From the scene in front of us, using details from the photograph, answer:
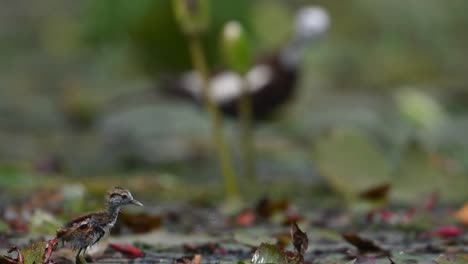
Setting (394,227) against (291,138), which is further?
(291,138)

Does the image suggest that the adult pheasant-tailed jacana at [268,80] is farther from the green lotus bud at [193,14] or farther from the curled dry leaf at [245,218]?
the curled dry leaf at [245,218]

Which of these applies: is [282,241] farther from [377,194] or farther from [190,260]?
[377,194]

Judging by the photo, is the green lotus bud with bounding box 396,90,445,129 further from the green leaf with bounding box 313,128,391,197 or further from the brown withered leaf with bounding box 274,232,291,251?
the brown withered leaf with bounding box 274,232,291,251

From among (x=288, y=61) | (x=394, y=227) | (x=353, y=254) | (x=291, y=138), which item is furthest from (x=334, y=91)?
(x=353, y=254)

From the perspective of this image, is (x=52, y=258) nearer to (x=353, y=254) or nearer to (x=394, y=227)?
(x=353, y=254)

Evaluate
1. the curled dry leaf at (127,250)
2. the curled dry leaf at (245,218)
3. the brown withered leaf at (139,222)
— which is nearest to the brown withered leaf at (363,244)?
the curled dry leaf at (127,250)

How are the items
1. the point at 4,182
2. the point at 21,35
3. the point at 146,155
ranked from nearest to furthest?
the point at 4,182 → the point at 146,155 → the point at 21,35

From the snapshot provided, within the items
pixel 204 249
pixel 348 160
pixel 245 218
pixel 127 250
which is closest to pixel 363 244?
pixel 204 249

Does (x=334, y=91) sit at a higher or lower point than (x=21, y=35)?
lower
